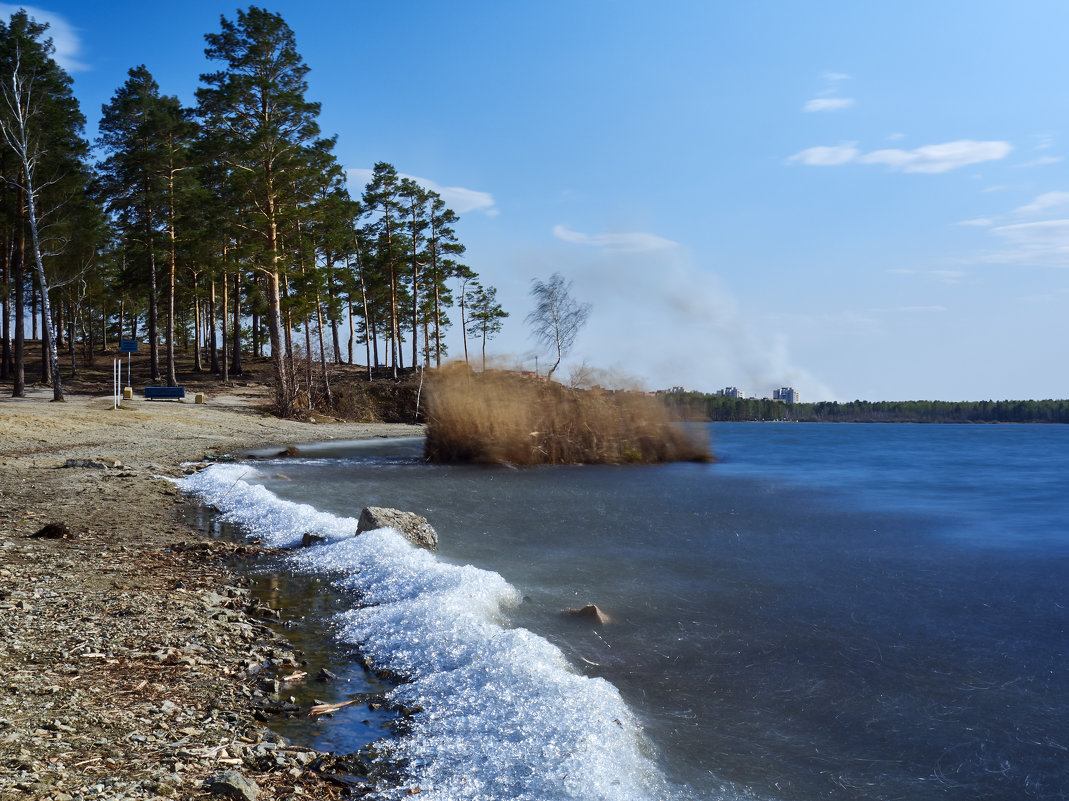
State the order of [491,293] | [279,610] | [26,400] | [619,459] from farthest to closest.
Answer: [491,293] → [26,400] → [619,459] → [279,610]

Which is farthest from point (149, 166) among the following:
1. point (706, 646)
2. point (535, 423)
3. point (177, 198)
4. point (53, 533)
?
point (706, 646)

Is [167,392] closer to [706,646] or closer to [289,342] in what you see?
[289,342]

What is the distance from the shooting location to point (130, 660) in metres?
5.07

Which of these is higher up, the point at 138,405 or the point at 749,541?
the point at 138,405

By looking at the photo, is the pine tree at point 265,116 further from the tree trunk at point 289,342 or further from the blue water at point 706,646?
the blue water at point 706,646

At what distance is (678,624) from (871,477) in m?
23.4

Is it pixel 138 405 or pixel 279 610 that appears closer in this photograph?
pixel 279 610

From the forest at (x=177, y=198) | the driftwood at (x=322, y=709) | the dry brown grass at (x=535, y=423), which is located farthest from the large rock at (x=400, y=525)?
the forest at (x=177, y=198)

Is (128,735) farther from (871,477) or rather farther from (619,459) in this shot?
(871,477)

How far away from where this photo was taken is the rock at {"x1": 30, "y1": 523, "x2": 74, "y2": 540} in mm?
9039

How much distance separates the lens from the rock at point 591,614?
6.99m

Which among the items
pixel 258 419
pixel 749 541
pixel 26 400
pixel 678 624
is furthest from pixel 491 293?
pixel 678 624

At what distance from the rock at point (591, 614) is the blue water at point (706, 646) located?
0.41ft

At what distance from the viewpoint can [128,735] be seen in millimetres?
3930
